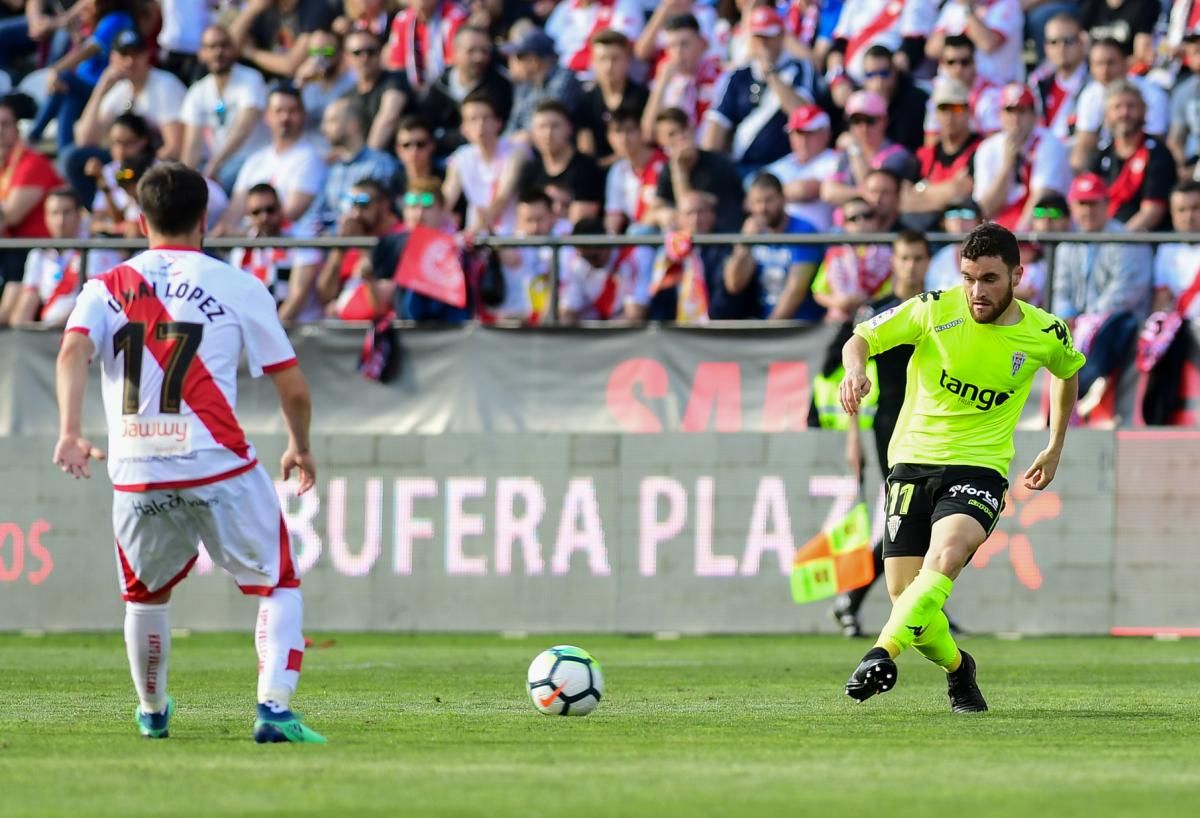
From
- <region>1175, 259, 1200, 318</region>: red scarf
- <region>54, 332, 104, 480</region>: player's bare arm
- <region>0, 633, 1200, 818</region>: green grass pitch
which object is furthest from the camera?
<region>1175, 259, 1200, 318</region>: red scarf

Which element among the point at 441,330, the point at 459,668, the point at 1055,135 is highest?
the point at 1055,135

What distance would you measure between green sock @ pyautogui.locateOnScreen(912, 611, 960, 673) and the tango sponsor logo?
23.1 inches

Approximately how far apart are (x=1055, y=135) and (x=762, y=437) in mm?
3485

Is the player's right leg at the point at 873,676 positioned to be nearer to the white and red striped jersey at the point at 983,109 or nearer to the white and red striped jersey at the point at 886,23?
the white and red striped jersey at the point at 983,109

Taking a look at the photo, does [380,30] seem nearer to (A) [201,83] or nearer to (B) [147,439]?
(A) [201,83]

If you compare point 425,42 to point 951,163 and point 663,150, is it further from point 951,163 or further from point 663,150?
point 951,163

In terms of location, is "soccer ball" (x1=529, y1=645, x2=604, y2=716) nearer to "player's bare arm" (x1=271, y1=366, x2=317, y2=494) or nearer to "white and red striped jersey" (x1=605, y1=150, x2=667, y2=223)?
"player's bare arm" (x1=271, y1=366, x2=317, y2=494)

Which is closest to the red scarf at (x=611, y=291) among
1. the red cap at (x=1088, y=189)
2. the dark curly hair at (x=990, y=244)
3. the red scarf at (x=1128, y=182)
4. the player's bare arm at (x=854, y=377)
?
the red cap at (x=1088, y=189)

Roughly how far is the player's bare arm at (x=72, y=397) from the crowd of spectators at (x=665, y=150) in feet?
29.9

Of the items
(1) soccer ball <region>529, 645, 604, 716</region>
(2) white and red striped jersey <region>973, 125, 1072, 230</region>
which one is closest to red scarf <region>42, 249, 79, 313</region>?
(2) white and red striped jersey <region>973, 125, 1072, 230</region>

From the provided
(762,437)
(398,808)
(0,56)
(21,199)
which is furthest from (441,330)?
(398,808)

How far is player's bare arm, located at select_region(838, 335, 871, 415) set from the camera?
9102 millimetres

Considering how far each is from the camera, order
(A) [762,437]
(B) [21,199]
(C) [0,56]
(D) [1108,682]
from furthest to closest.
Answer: (C) [0,56] < (B) [21,199] < (A) [762,437] < (D) [1108,682]

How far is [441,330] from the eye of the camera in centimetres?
1736
